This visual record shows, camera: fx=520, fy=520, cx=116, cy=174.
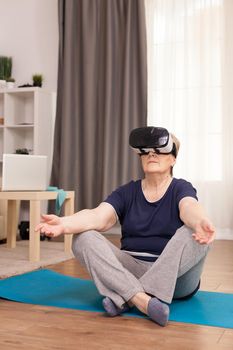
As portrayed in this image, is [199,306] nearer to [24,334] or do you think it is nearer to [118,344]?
[118,344]

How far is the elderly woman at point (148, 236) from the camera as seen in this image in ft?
6.23

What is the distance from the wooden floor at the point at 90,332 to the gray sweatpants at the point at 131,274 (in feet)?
0.36

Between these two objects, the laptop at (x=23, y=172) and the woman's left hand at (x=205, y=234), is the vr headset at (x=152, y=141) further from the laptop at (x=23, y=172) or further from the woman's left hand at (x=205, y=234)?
the laptop at (x=23, y=172)

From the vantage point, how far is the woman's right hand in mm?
1921

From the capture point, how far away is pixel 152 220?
2.13m

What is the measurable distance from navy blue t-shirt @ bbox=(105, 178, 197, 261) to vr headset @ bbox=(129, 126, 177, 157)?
6.5 inches

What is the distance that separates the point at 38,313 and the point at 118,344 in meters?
0.50

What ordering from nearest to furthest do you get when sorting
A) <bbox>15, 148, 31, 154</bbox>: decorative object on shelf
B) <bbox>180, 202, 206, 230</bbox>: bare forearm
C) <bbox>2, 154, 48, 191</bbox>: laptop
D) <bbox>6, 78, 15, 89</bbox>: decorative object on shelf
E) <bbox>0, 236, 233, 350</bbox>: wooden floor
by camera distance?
1. <bbox>0, 236, 233, 350</bbox>: wooden floor
2. <bbox>180, 202, 206, 230</bbox>: bare forearm
3. <bbox>2, 154, 48, 191</bbox>: laptop
4. <bbox>15, 148, 31, 154</bbox>: decorative object on shelf
5. <bbox>6, 78, 15, 89</bbox>: decorative object on shelf

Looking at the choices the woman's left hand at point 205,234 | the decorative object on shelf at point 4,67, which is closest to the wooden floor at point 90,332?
the woman's left hand at point 205,234

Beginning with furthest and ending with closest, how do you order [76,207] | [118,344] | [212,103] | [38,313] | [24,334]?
[76,207]
[212,103]
[38,313]
[24,334]
[118,344]

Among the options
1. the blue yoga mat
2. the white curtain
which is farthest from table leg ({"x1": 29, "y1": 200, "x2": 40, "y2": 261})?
the white curtain

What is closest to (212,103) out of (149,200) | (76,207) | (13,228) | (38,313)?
(76,207)

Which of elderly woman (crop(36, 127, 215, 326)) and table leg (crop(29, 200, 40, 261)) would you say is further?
table leg (crop(29, 200, 40, 261))

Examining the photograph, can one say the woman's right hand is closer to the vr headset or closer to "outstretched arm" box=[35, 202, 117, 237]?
"outstretched arm" box=[35, 202, 117, 237]
